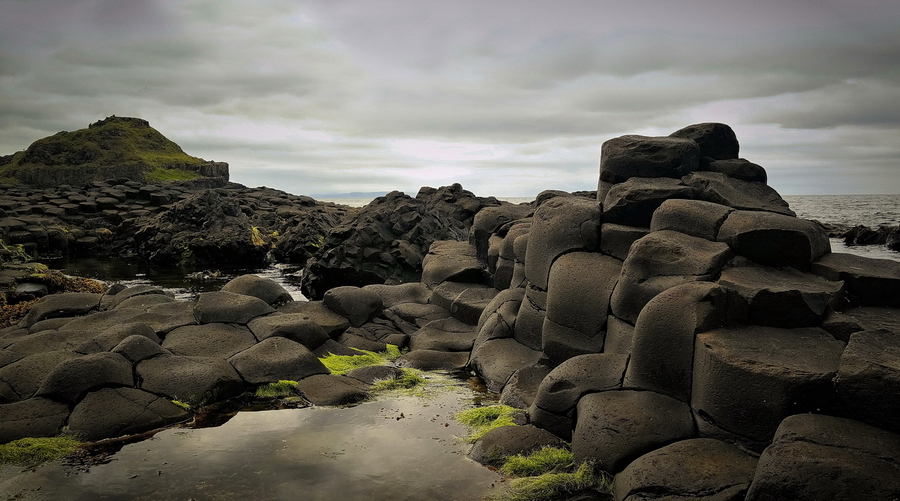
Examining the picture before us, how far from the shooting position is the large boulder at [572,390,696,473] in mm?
8766

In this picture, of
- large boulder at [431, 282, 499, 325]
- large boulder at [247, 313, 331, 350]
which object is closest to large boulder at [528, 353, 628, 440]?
large boulder at [431, 282, 499, 325]

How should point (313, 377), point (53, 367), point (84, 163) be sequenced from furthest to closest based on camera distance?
point (84, 163)
point (313, 377)
point (53, 367)

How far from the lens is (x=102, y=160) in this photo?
366 feet

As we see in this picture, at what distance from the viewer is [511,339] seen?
14734mm

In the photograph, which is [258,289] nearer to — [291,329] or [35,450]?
[291,329]

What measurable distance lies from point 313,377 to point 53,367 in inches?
203

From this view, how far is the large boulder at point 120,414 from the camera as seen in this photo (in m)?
10.5

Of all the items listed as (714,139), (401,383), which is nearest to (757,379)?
(401,383)

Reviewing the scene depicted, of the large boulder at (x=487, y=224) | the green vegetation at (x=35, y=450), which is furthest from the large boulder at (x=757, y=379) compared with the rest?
the large boulder at (x=487, y=224)

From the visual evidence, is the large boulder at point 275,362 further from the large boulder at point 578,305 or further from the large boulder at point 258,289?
the large boulder at point 578,305

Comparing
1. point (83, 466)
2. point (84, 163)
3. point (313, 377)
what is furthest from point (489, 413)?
point (84, 163)

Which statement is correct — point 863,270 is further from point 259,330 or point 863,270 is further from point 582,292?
point 259,330

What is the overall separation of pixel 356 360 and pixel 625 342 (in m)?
7.41

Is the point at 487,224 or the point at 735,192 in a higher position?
the point at 735,192
